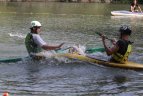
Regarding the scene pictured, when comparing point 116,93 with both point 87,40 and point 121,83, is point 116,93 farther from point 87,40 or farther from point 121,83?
point 87,40

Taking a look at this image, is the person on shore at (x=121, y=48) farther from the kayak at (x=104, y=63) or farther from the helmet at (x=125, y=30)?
the kayak at (x=104, y=63)

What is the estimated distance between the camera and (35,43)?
46.3ft

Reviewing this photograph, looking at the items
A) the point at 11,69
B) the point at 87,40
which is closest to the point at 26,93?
the point at 11,69

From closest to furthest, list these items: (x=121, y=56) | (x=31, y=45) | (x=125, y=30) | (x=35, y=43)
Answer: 1. (x=125, y=30)
2. (x=121, y=56)
3. (x=35, y=43)
4. (x=31, y=45)

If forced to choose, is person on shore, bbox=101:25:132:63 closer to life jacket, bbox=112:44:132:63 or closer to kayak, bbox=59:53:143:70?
life jacket, bbox=112:44:132:63

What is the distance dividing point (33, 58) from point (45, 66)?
0.61 metres

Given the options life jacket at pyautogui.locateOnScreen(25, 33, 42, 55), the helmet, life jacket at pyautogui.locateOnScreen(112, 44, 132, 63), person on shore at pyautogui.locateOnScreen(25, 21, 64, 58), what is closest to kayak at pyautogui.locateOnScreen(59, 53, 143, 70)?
life jacket at pyautogui.locateOnScreen(112, 44, 132, 63)

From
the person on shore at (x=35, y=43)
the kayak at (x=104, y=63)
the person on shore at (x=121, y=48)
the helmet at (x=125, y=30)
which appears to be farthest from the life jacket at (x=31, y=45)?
the helmet at (x=125, y=30)

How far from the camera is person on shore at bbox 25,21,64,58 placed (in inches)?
543

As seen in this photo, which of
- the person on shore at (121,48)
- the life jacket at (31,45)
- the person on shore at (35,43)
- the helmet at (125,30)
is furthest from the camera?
the life jacket at (31,45)

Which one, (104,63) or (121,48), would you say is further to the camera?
(104,63)

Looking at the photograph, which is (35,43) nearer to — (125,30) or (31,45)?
(31,45)

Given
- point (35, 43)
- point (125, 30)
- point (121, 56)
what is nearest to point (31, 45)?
point (35, 43)

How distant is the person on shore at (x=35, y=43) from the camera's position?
1380cm
